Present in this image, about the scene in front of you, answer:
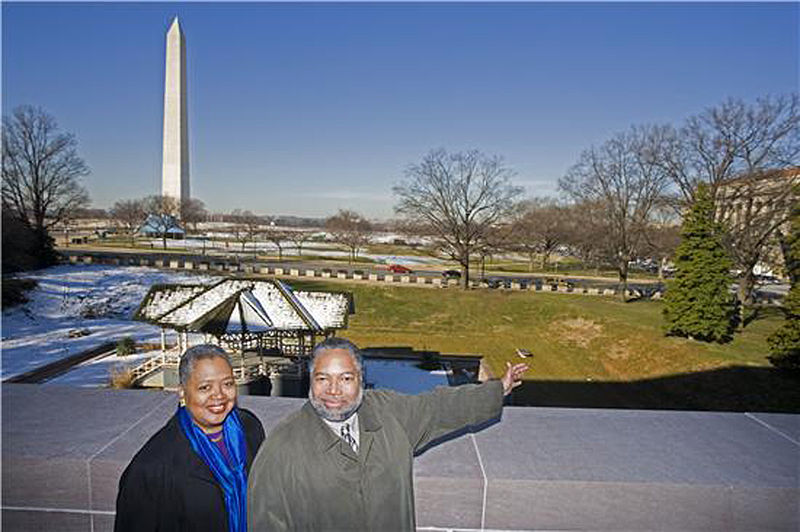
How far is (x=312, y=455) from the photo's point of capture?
1.41m

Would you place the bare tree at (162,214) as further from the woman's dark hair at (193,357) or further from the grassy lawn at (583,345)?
the woman's dark hair at (193,357)

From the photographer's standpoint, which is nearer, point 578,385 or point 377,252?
point 578,385

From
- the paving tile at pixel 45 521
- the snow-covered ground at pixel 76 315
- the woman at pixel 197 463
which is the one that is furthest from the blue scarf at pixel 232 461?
the snow-covered ground at pixel 76 315

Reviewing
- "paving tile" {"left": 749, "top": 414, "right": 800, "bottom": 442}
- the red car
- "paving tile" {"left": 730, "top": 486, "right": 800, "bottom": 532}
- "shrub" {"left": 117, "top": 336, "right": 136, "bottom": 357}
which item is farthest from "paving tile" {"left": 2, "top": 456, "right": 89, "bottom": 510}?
the red car

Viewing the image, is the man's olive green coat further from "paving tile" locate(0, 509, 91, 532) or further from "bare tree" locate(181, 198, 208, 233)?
"bare tree" locate(181, 198, 208, 233)

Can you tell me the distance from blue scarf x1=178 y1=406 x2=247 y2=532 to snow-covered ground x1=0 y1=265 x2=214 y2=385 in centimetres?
1372

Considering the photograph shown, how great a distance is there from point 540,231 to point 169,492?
144 feet

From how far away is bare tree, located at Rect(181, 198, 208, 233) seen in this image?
62.1m

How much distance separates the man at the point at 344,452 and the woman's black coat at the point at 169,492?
5.7 inches

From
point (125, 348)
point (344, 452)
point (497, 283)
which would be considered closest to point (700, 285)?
point (497, 283)

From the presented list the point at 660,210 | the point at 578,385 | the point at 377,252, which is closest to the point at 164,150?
the point at 377,252

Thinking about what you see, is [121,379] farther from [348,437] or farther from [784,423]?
[784,423]

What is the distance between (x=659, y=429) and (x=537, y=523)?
2.35ft

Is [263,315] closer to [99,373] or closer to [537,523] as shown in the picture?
[99,373]
